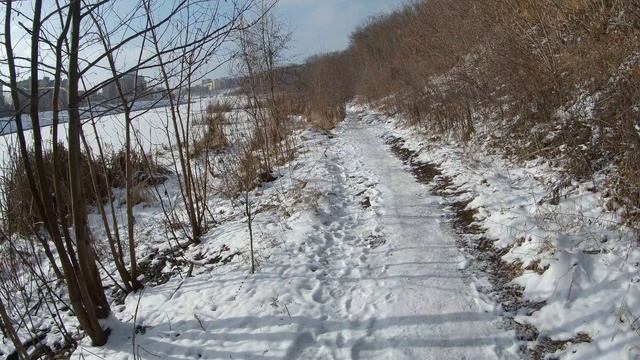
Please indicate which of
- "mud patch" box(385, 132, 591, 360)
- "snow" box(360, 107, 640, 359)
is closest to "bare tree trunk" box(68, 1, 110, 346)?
"snow" box(360, 107, 640, 359)

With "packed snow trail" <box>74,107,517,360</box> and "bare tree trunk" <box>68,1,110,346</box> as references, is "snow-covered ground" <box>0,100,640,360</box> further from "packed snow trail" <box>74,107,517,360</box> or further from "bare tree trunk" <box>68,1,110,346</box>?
"bare tree trunk" <box>68,1,110,346</box>

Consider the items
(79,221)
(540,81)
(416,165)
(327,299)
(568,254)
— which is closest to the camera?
(568,254)

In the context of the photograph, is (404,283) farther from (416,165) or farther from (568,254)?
(416,165)

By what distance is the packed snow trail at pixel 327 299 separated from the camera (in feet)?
9.30

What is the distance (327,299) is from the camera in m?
3.46

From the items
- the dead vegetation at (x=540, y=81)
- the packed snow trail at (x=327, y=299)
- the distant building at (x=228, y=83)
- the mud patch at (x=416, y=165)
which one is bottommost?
the packed snow trail at (x=327, y=299)

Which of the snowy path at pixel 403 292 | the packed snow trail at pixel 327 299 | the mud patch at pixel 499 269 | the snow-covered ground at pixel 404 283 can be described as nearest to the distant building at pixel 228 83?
the snow-covered ground at pixel 404 283

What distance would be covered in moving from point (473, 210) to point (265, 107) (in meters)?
7.50

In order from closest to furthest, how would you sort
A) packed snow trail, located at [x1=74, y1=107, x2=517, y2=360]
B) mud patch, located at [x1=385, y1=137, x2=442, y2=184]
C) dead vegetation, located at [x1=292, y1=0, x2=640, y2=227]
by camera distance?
1. packed snow trail, located at [x1=74, y1=107, x2=517, y2=360]
2. dead vegetation, located at [x1=292, y1=0, x2=640, y2=227]
3. mud patch, located at [x1=385, y1=137, x2=442, y2=184]

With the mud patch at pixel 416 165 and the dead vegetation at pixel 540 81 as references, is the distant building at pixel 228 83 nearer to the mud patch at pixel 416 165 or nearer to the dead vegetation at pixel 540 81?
the mud patch at pixel 416 165

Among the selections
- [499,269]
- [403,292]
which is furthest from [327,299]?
[499,269]

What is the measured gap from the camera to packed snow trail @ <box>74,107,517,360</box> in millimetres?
2836

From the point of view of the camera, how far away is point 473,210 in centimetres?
481

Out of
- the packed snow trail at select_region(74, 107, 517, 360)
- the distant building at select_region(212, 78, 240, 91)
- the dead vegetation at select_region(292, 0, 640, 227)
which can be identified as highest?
the distant building at select_region(212, 78, 240, 91)
